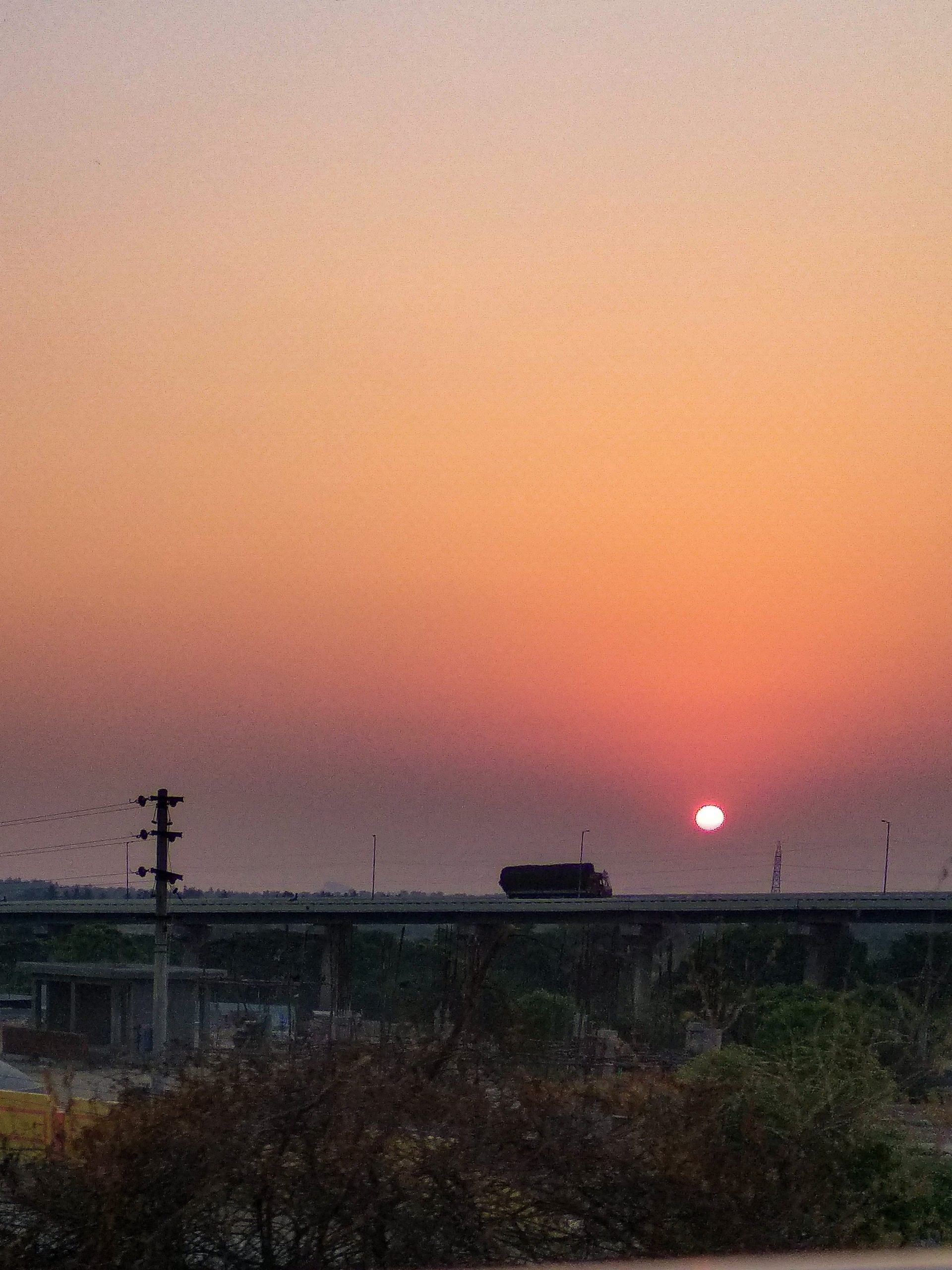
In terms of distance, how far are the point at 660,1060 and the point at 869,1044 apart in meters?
1.93

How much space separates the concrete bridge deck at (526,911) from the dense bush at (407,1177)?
65914 millimetres

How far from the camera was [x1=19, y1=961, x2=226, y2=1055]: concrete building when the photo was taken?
61.0 meters

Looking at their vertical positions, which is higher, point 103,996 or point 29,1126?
point 29,1126

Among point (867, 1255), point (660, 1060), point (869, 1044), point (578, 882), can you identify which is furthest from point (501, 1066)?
point (578, 882)

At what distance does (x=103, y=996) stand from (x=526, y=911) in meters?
37.9

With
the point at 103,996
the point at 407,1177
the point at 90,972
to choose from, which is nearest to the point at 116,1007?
the point at 90,972

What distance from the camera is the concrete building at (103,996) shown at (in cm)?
6100

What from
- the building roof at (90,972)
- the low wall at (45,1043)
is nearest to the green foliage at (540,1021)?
the low wall at (45,1043)

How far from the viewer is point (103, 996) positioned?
65250 mm

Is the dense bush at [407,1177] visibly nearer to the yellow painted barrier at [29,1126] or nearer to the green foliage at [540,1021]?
the yellow painted barrier at [29,1126]

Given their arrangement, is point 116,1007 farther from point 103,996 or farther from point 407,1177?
point 407,1177

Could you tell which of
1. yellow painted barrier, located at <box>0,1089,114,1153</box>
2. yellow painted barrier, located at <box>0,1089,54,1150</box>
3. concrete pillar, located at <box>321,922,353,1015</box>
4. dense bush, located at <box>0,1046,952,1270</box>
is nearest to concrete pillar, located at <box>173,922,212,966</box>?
concrete pillar, located at <box>321,922,353,1015</box>

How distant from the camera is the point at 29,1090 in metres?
14.2

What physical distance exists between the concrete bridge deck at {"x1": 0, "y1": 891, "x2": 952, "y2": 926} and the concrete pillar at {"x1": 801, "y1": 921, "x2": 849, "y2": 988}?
491 millimetres
